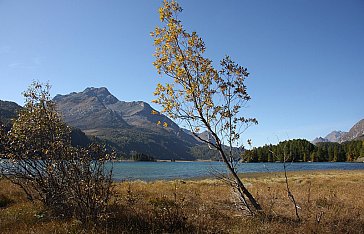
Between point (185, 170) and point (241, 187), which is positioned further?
point (185, 170)

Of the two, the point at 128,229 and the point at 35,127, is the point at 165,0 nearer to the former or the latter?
the point at 35,127

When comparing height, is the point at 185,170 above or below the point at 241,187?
below

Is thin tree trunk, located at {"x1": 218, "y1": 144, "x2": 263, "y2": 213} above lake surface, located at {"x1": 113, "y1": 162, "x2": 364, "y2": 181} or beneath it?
above

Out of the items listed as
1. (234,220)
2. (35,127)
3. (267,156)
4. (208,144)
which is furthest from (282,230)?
(267,156)

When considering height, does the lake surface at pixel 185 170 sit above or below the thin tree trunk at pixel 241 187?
below

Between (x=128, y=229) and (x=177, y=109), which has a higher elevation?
(x=177, y=109)

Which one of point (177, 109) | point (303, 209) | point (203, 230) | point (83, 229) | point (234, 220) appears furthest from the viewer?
point (303, 209)

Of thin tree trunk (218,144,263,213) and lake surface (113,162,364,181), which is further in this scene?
lake surface (113,162,364,181)

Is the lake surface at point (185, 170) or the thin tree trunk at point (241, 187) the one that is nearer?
the thin tree trunk at point (241, 187)

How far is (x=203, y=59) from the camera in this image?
12391mm

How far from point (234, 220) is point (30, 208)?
8.60 metres

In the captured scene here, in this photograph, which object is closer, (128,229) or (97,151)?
(128,229)

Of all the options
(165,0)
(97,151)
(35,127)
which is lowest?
(97,151)

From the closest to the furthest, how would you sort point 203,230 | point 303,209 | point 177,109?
point 203,230
point 177,109
point 303,209
